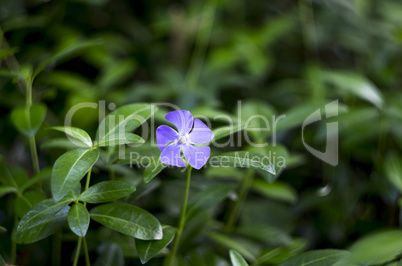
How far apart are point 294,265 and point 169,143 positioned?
343mm

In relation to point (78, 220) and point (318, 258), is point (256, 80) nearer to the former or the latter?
point (318, 258)

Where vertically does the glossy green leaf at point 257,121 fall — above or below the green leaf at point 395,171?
above

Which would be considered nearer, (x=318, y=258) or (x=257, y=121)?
(x=318, y=258)

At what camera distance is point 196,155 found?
2.31ft

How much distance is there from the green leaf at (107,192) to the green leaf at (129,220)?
5 centimetres

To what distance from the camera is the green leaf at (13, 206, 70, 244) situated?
71 cm

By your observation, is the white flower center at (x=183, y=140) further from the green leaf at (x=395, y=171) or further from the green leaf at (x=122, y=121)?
the green leaf at (x=395, y=171)

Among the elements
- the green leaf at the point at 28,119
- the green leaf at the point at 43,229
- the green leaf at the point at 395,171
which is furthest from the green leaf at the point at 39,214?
the green leaf at the point at 395,171

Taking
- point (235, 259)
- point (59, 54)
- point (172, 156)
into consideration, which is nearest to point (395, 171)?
point (235, 259)

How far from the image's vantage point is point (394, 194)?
1134 millimetres

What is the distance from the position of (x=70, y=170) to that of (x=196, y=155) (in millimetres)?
220

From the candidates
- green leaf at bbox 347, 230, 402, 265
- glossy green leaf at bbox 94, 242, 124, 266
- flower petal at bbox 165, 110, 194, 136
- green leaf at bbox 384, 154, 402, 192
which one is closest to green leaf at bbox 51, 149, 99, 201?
→ flower petal at bbox 165, 110, 194, 136

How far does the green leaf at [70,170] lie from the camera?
2.08ft

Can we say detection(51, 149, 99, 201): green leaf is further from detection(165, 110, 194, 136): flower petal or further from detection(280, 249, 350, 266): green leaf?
detection(280, 249, 350, 266): green leaf
